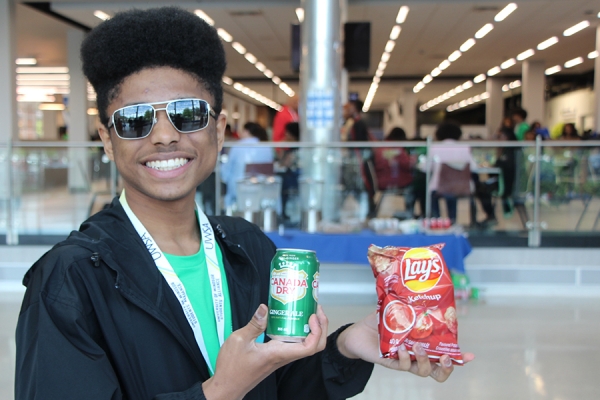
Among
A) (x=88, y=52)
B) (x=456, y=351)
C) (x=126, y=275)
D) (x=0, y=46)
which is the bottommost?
(x=456, y=351)

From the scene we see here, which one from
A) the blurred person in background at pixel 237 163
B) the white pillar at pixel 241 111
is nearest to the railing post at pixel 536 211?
the blurred person in background at pixel 237 163

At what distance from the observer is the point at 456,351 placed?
1223 mm

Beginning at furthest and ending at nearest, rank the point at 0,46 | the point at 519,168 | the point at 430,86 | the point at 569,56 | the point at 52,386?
the point at 430,86
the point at 569,56
the point at 0,46
the point at 519,168
the point at 52,386

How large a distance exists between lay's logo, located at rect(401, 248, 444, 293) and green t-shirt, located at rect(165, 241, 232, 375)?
1.18ft

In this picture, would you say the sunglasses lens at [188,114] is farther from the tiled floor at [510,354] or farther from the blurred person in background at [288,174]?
the blurred person in background at [288,174]

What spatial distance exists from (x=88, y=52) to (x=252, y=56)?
58.4 feet

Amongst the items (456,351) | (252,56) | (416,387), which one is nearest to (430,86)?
(252,56)

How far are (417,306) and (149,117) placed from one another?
2.09 feet

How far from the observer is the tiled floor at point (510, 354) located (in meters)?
3.70

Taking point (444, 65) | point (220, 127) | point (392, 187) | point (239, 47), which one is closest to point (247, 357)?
point (220, 127)

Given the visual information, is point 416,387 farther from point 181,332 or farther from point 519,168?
point 519,168

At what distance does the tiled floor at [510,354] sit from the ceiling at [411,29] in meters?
7.22

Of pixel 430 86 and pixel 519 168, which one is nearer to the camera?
pixel 519 168

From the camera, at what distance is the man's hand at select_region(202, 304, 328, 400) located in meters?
1.00
